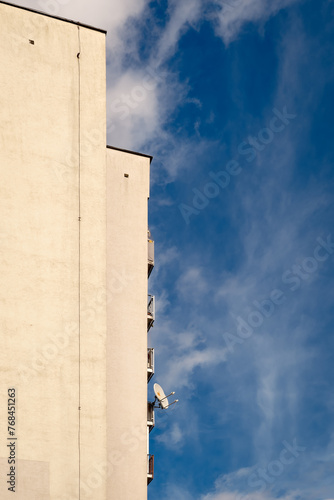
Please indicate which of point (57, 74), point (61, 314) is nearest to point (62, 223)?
point (61, 314)

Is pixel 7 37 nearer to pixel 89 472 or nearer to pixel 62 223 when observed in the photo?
pixel 62 223

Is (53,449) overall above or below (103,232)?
below

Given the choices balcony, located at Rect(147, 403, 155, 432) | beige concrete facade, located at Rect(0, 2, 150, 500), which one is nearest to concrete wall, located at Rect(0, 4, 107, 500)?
beige concrete facade, located at Rect(0, 2, 150, 500)

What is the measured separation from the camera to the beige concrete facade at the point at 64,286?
30.4m

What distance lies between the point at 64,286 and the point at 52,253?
1736mm

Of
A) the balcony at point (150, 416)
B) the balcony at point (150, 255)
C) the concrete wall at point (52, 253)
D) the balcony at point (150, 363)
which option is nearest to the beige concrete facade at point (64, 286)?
the concrete wall at point (52, 253)

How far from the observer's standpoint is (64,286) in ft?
108

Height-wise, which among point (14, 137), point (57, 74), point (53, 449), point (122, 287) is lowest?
point (53, 449)

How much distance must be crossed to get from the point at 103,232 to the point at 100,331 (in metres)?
5.16

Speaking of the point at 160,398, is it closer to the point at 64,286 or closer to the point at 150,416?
the point at 150,416

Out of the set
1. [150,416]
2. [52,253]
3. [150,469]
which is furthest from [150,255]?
[150,469]

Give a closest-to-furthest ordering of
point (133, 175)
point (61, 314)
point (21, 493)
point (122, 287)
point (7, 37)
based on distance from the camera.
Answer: point (21, 493) → point (61, 314) → point (7, 37) → point (122, 287) → point (133, 175)

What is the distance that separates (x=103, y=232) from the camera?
34844 millimetres

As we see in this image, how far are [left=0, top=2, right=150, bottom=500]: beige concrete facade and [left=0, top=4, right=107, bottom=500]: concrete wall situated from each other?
0.17 feet
